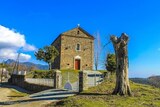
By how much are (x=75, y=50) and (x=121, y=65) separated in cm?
3272

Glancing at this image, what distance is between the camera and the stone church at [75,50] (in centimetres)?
5309

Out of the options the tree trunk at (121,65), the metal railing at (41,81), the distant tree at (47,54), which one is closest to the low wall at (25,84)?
the metal railing at (41,81)

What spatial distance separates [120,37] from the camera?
22.6 metres

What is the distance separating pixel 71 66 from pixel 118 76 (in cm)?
3206

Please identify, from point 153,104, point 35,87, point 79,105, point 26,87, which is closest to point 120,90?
point 153,104

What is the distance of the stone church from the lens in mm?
53094

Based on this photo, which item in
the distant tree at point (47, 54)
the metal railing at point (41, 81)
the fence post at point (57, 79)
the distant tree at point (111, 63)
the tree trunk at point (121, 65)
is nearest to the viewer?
the tree trunk at point (121, 65)

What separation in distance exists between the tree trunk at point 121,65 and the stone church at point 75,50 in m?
30.6

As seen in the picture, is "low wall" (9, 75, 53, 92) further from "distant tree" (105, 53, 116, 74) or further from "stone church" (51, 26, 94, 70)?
"distant tree" (105, 53, 116, 74)

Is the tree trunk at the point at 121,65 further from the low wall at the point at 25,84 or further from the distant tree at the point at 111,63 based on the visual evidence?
the distant tree at the point at 111,63

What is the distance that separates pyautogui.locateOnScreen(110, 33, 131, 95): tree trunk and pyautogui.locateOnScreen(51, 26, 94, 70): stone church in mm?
30644

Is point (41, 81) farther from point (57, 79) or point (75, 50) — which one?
point (75, 50)

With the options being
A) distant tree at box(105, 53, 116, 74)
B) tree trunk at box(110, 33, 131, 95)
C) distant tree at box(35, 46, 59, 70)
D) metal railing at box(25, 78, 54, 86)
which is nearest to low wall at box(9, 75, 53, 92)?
metal railing at box(25, 78, 54, 86)

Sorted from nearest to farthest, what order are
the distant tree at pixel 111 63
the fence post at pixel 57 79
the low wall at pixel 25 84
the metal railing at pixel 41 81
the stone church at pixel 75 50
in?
1. the fence post at pixel 57 79
2. the low wall at pixel 25 84
3. the metal railing at pixel 41 81
4. the distant tree at pixel 111 63
5. the stone church at pixel 75 50
